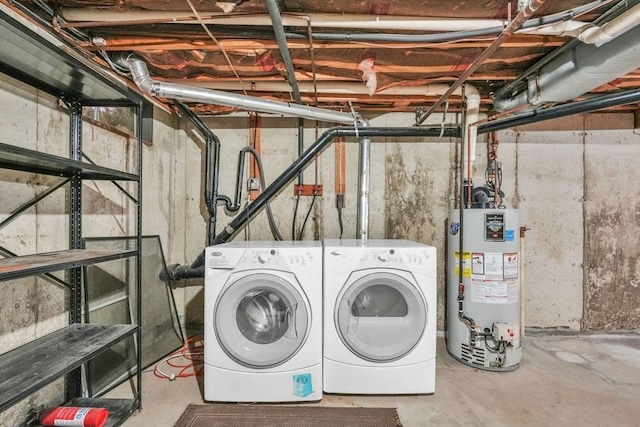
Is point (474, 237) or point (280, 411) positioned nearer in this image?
point (280, 411)

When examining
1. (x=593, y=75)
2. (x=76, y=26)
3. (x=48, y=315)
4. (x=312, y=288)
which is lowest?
(x=48, y=315)

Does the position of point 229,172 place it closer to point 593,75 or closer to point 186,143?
point 186,143

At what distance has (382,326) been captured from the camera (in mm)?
2115

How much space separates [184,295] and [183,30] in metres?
2.33

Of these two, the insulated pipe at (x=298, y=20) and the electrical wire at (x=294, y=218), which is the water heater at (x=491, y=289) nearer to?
the insulated pipe at (x=298, y=20)

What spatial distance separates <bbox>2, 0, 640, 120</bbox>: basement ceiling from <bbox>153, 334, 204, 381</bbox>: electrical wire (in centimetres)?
215

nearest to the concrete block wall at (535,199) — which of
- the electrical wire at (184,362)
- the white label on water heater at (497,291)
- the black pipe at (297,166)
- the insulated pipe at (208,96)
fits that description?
the black pipe at (297,166)

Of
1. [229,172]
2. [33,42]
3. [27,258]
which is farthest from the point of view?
[229,172]

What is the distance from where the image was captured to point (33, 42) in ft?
4.21

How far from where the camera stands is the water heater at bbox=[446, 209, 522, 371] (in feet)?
7.82

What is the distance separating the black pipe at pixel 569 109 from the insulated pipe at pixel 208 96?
1.25 meters

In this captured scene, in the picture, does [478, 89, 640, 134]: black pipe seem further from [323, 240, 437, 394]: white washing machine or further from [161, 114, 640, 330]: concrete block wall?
[323, 240, 437, 394]: white washing machine

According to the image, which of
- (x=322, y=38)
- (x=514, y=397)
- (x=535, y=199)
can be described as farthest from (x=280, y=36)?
(x=535, y=199)

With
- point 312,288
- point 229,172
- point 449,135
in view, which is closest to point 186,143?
point 229,172
